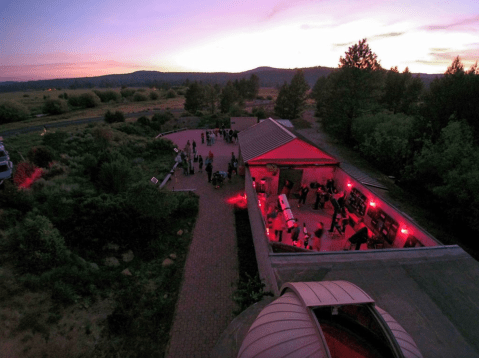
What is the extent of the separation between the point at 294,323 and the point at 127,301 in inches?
261

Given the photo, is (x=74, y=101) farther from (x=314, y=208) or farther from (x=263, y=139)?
(x=314, y=208)

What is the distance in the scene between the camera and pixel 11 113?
42.3m

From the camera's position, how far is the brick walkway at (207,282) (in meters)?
6.95

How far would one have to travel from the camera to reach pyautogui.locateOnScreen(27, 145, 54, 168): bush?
58.8 ft

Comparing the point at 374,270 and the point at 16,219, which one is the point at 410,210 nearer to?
the point at 374,270

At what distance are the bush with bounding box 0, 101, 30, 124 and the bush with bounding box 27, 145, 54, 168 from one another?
35.8 meters

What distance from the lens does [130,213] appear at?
435 inches

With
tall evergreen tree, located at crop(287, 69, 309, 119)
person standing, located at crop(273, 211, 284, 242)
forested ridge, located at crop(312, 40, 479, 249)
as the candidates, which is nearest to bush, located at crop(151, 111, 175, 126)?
tall evergreen tree, located at crop(287, 69, 309, 119)

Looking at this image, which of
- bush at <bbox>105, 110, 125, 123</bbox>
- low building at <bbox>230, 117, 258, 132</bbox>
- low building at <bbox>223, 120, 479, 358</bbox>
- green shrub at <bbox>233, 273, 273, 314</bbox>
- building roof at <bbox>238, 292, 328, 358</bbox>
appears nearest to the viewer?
building roof at <bbox>238, 292, 328, 358</bbox>

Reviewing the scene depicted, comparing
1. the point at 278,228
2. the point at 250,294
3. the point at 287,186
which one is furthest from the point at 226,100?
the point at 250,294

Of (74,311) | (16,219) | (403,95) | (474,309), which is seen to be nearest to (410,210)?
(474,309)

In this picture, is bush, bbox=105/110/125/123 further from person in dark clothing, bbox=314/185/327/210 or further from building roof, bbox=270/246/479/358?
building roof, bbox=270/246/479/358

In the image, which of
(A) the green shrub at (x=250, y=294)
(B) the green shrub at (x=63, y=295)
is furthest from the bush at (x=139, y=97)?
(A) the green shrub at (x=250, y=294)

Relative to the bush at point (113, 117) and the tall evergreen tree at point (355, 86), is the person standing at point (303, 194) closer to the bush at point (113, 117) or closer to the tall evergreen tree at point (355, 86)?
the tall evergreen tree at point (355, 86)
